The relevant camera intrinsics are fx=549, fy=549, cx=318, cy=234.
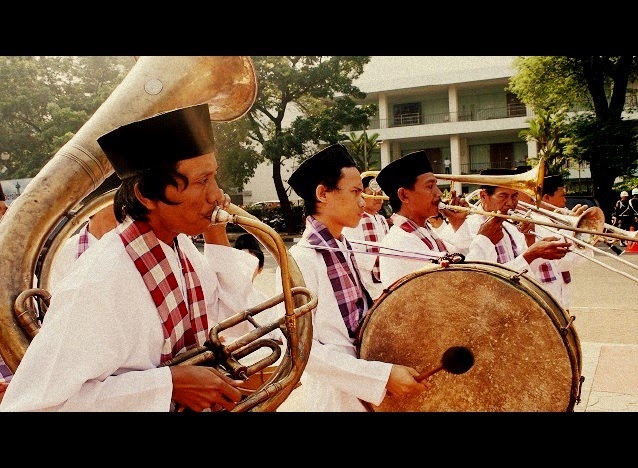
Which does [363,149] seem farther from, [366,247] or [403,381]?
[403,381]

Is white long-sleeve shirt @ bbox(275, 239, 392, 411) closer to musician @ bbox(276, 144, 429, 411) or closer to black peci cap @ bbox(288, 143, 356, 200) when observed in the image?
musician @ bbox(276, 144, 429, 411)

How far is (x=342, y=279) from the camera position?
8.19ft

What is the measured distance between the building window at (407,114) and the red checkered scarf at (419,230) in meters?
32.4

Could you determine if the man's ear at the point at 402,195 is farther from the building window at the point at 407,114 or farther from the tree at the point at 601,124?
the building window at the point at 407,114

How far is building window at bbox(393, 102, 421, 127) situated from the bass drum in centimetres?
3336

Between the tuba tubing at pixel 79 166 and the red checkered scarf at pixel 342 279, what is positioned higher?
the tuba tubing at pixel 79 166

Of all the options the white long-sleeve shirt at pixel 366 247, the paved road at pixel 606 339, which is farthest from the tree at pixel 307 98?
the white long-sleeve shirt at pixel 366 247

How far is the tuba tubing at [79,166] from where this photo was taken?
182cm

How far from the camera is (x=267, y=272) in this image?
1261 cm

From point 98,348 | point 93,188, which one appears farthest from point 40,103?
point 98,348

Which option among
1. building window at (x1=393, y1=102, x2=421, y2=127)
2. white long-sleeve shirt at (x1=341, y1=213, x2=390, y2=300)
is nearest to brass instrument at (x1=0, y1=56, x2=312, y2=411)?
white long-sleeve shirt at (x1=341, y1=213, x2=390, y2=300)

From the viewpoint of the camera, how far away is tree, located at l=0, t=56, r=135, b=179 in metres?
22.6

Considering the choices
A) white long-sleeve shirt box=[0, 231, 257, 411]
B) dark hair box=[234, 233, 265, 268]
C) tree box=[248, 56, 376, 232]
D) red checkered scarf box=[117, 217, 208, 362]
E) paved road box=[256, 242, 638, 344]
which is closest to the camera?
white long-sleeve shirt box=[0, 231, 257, 411]
